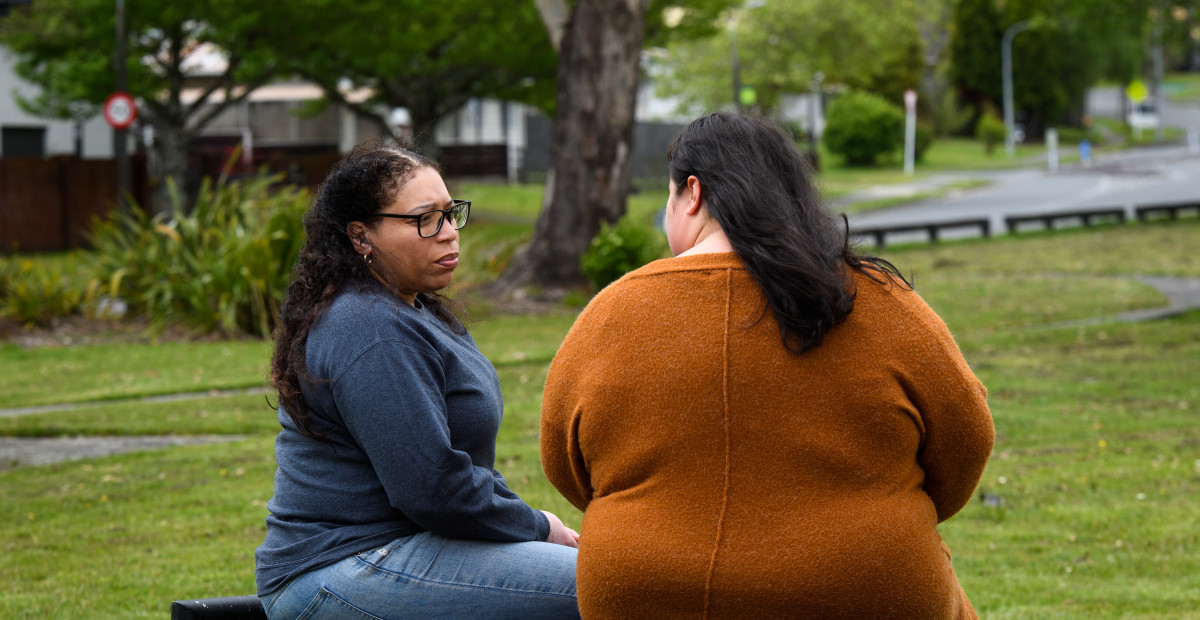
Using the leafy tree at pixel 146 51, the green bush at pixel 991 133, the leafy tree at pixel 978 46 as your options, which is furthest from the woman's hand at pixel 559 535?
the leafy tree at pixel 978 46

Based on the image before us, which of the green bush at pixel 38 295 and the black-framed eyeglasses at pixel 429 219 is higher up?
the black-framed eyeglasses at pixel 429 219

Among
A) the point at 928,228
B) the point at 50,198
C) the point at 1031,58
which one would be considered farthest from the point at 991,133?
the point at 50,198

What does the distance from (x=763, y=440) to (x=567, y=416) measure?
38cm

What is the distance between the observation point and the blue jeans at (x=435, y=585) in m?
2.51

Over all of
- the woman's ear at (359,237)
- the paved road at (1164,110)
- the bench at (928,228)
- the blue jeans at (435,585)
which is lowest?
the blue jeans at (435,585)

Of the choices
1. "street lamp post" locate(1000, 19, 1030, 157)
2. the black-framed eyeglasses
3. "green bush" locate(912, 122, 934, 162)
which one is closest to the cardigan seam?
the black-framed eyeglasses

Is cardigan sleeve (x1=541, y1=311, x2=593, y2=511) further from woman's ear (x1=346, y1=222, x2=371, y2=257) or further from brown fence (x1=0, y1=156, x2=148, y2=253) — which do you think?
brown fence (x1=0, y1=156, x2=148, y2=253)

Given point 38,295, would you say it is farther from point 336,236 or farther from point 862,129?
point 862,129

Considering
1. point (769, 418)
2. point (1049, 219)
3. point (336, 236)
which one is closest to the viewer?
point (769, 418)

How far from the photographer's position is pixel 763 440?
2.12 metres

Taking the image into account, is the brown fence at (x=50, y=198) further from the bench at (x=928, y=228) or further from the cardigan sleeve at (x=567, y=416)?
the cardigan sleeve at (x=567, y=416)

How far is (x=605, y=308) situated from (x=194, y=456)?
594 cm

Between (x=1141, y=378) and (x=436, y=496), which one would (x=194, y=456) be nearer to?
(x=436, y=496)

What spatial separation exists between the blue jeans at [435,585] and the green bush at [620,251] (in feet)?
36.2
